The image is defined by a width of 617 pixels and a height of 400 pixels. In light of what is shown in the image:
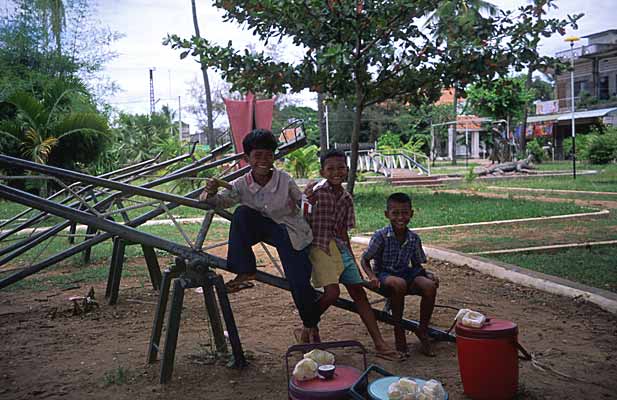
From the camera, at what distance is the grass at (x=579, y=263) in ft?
19.8

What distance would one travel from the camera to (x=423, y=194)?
657 inches

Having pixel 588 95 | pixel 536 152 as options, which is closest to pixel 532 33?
pixel 536 152

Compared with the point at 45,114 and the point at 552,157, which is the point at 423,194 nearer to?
the point at 45,114

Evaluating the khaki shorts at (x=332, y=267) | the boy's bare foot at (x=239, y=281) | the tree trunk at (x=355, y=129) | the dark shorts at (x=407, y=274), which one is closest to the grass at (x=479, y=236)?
the tree trunk at (x=355, y=129)

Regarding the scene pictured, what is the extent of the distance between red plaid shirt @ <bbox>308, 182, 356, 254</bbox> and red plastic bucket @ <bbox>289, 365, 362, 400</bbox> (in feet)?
4.06

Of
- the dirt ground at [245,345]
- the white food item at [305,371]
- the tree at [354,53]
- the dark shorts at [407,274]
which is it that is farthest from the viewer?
the tree at [354,53]

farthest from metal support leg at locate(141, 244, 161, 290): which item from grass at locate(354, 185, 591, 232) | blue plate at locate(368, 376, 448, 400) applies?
grass at locate(354, 185, 591, 232)

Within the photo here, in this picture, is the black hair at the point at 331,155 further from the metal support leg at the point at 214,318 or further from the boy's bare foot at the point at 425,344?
the boy's bare foot at the point at 425,344

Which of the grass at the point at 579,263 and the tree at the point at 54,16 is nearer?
the grass at the point at 579,263

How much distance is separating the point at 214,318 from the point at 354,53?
6.83 meters

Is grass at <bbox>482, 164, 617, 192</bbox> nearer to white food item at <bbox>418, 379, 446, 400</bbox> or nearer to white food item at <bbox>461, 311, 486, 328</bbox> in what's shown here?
white food item at <bbox>461, 311, 486, 328</bbox>

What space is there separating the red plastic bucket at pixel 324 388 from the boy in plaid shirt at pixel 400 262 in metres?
1.25

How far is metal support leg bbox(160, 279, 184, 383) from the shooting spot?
359 centimetres

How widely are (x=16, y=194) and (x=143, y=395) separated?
4.67 feet
